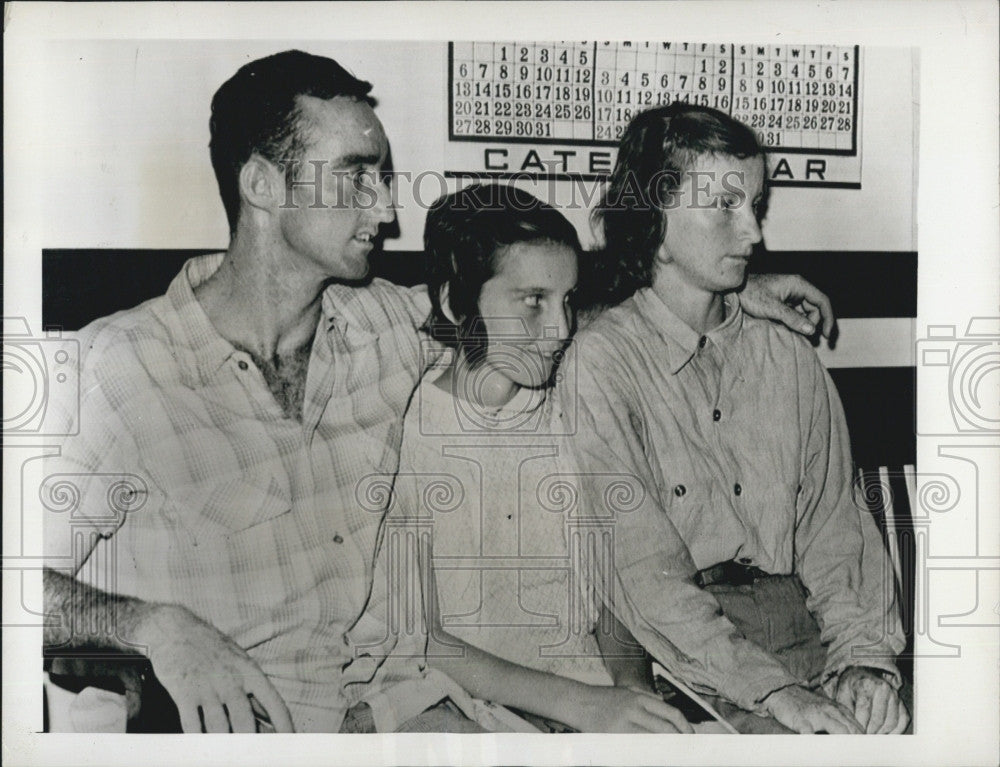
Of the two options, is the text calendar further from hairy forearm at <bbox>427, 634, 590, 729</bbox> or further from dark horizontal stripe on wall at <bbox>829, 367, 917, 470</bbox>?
hairy forearm at <bbox>427, 634, 590, 729</bbox>

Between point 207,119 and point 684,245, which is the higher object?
point 207,119

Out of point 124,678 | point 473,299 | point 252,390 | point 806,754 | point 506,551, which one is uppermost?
point 473,299

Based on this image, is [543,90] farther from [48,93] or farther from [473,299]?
[48,93]

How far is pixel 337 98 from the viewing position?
2002mm

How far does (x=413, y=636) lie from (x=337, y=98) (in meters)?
1.08

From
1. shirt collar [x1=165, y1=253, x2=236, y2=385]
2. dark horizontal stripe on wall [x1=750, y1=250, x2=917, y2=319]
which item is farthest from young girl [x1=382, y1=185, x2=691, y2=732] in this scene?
dark horizontal stripe on wall [x1=750, y1=250, x2=917, y2=319]

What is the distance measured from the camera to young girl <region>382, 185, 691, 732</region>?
2002 mm

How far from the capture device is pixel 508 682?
2006 millimetres

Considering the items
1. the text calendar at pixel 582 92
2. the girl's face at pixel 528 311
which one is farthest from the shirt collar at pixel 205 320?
the text calendar at pixel 582 92

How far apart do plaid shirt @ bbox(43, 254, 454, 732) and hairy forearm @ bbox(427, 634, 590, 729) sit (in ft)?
0.19

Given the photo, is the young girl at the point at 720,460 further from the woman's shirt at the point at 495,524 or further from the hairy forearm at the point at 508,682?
the hairy forearm at the point at 508,682

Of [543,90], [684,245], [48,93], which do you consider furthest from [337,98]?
[684,245]

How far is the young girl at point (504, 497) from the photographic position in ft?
6.57

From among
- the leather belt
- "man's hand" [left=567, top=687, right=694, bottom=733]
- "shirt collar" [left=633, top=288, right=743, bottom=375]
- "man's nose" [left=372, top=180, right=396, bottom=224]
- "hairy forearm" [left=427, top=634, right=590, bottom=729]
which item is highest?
"man's nose" [left=372, top=180, right=396, bottom=224]
